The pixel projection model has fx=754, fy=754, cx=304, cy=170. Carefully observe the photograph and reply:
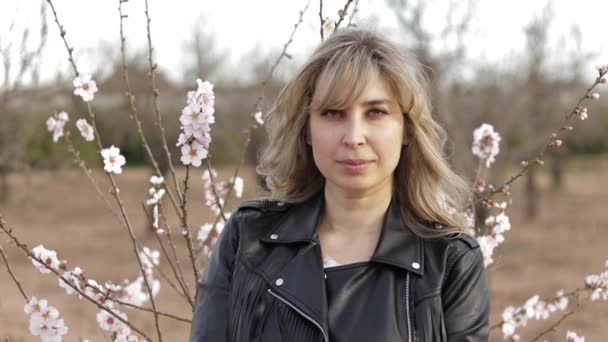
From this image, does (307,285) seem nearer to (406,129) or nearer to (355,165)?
(355,165)

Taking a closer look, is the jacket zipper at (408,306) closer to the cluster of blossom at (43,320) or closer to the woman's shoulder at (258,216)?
the woman's shoulder at (258,216)

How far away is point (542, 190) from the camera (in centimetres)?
2231

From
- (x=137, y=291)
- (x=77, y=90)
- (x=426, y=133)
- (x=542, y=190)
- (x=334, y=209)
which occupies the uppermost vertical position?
(x=542, y=190)

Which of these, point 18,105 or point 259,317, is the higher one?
point 18,105

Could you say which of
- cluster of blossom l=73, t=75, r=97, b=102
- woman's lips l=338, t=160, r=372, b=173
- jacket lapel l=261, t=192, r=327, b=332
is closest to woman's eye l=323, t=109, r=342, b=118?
woman's lips l=338, t=160, r=372, b=173

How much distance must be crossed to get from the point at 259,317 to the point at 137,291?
183cm

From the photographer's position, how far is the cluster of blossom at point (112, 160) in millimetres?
2434

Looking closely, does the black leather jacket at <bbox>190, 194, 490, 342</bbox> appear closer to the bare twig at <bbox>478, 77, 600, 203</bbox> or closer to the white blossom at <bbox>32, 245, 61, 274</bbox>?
the bare twig at <bbox>478, 77, 600, 203</bbox>

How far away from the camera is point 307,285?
1.71 m

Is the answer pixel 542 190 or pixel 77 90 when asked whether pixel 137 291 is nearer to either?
pixel 77 90

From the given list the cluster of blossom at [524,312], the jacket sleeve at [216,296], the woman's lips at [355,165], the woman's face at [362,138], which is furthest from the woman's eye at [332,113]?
the cluster of blossom at [524,312]

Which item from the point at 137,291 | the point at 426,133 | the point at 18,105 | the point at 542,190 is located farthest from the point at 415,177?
the point at 542,190

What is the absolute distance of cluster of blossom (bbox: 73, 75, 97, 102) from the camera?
258 centimetres

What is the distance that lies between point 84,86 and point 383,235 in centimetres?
132
